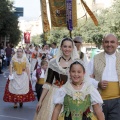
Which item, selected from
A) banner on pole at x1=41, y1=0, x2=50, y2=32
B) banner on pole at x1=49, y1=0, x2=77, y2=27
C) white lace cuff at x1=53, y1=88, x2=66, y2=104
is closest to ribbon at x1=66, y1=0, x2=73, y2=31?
banner on pole at x1=49, y1=0, x2=77, y2=27

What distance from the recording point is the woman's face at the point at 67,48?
6.00 metres

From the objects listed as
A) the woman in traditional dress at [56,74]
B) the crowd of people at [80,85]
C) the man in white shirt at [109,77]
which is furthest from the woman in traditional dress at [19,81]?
the man in white shirt at [109,77]

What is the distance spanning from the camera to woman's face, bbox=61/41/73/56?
6003 millimetres

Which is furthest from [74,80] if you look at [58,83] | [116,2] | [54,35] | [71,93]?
[54,35]

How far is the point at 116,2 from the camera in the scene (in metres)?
35.3

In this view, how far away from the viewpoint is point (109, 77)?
18.4 feet

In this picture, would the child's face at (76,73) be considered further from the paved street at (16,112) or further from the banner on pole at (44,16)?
the paved street at (16,112)

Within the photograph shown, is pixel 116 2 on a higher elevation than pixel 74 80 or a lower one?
higher

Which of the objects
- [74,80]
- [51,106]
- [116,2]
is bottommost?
[51,106]

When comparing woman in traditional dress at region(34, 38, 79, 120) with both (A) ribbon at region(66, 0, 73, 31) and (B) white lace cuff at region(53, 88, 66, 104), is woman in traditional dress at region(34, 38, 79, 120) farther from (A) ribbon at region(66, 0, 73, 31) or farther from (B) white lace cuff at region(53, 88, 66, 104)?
(A) ribbon at region(66, 0, 73, 31)

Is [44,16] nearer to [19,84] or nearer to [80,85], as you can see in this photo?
[80,85]

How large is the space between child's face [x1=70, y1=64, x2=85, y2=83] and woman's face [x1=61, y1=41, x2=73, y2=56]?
4.62 feet

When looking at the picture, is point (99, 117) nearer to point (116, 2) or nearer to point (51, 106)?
point (51, 106)

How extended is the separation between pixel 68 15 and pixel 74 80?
3951 mm
